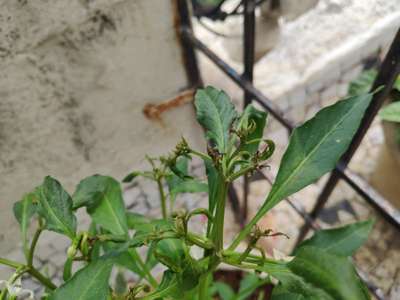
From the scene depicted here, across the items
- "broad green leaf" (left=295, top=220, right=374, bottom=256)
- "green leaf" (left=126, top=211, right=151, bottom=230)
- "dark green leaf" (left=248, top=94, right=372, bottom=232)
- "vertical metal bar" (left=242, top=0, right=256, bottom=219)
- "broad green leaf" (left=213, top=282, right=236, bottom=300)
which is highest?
"vertical metal bar" (left=242, top=0, right=256, bottom=219)

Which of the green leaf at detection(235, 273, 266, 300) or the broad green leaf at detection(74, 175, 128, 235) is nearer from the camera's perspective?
the broad green leaf at detection(74, 175, 128, 235)

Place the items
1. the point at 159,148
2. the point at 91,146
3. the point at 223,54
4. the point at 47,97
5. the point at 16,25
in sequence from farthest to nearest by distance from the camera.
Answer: the point at 223,54 < the point at 159,148 < the point at 91,146 < the point at 47,97 < the point at 16,25

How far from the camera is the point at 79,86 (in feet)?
3.20

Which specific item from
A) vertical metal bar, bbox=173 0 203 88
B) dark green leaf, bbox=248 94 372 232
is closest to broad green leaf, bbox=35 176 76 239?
dark green leaf, bbox=248 94 372 232

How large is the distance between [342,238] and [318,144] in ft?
0.62

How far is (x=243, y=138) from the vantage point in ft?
1.70

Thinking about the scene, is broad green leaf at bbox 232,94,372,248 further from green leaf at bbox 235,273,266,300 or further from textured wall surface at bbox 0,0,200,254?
textured wall surface at bbox 0,0,200,254

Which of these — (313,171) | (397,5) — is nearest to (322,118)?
(313,171)

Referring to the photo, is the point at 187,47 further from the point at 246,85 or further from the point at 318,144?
the point at 318,144

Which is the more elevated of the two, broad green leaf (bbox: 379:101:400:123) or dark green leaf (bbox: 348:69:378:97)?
broad green leaf (bbox: 379:101:400:123)

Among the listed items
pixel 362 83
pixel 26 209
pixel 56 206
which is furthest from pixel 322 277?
pixel 362 83

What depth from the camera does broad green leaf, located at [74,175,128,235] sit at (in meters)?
0.67

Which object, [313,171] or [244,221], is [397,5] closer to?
[244,221]

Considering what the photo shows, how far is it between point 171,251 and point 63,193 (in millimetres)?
180
